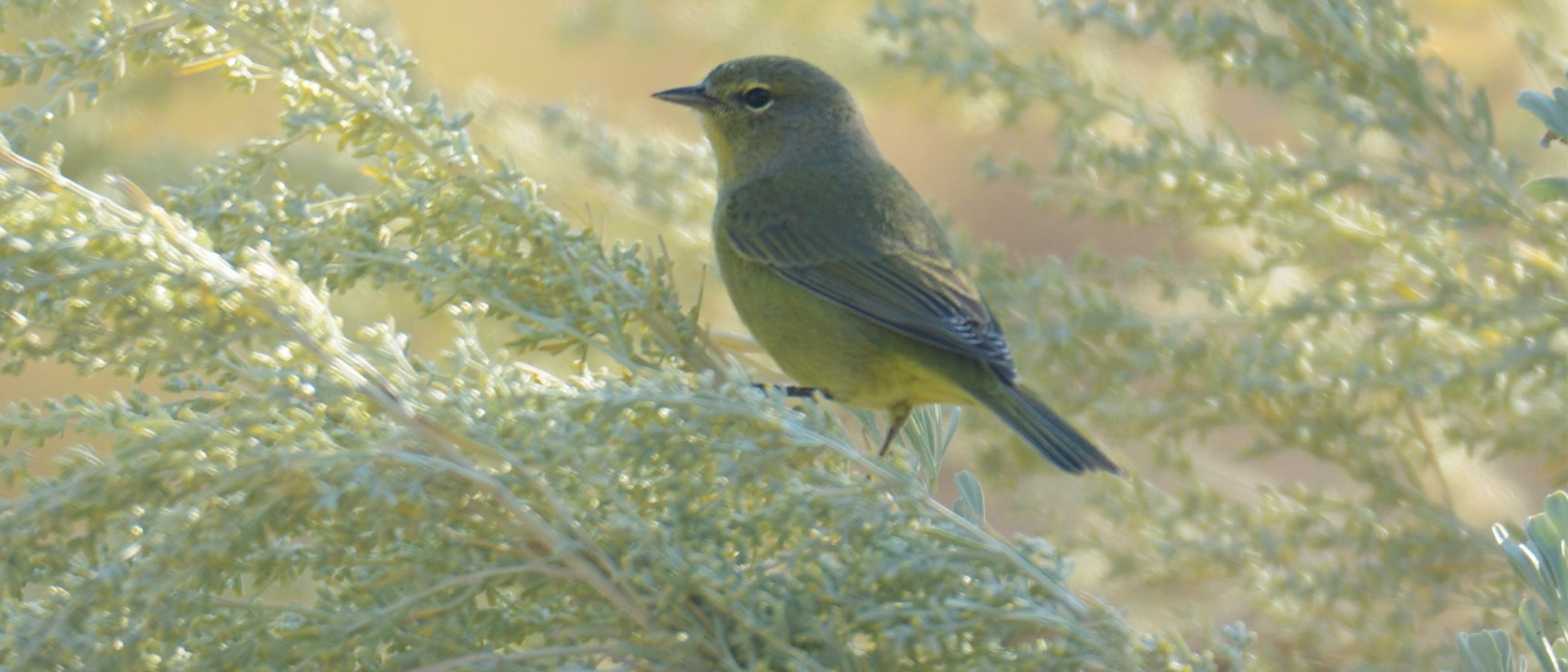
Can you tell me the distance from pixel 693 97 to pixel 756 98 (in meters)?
0.12

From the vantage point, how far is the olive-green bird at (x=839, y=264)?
2037mm

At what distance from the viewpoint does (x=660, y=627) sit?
0.81 m

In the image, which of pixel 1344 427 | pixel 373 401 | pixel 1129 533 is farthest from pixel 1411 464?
pixel 373 401

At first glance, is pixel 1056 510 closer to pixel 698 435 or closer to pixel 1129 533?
pixel 1129 533

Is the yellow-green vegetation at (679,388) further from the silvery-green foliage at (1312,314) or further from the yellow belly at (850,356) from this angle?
the yellow belly at (850,356)

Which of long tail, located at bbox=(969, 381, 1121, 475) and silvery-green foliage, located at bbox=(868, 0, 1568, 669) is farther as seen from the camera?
long tail, located at bbox=(969, 381, 1121, 475)

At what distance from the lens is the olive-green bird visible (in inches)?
80.2

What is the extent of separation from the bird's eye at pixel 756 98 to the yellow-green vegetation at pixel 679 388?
67 cm

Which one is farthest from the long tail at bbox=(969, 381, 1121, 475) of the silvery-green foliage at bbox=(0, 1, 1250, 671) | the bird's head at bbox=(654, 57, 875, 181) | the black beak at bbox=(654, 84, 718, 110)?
the black beak at bbox=(654, 84, 718, 110)

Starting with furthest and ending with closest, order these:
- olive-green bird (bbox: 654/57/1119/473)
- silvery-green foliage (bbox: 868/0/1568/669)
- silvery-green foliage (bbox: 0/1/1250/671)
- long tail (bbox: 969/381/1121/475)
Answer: olive-green bird (bbox: 654/57/1119/473) < long tail (bbox: 969/381/1121/475) < silvery-green foliage (bbox: 868/0/1568/669) < silvery-green foliage (bbox: 0/1/1250/671)

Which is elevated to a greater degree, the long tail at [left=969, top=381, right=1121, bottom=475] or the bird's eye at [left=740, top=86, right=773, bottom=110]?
the bird's eye at [left=740, top=86, right=773, bottom=110]

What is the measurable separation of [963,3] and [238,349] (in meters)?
0.98

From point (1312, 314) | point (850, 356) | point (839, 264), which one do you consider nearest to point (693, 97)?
point (839, 264)

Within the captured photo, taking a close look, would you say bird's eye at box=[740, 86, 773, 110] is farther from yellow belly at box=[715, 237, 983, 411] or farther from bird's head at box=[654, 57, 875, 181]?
yellow belly at box=[715, 237, 983, 411]
